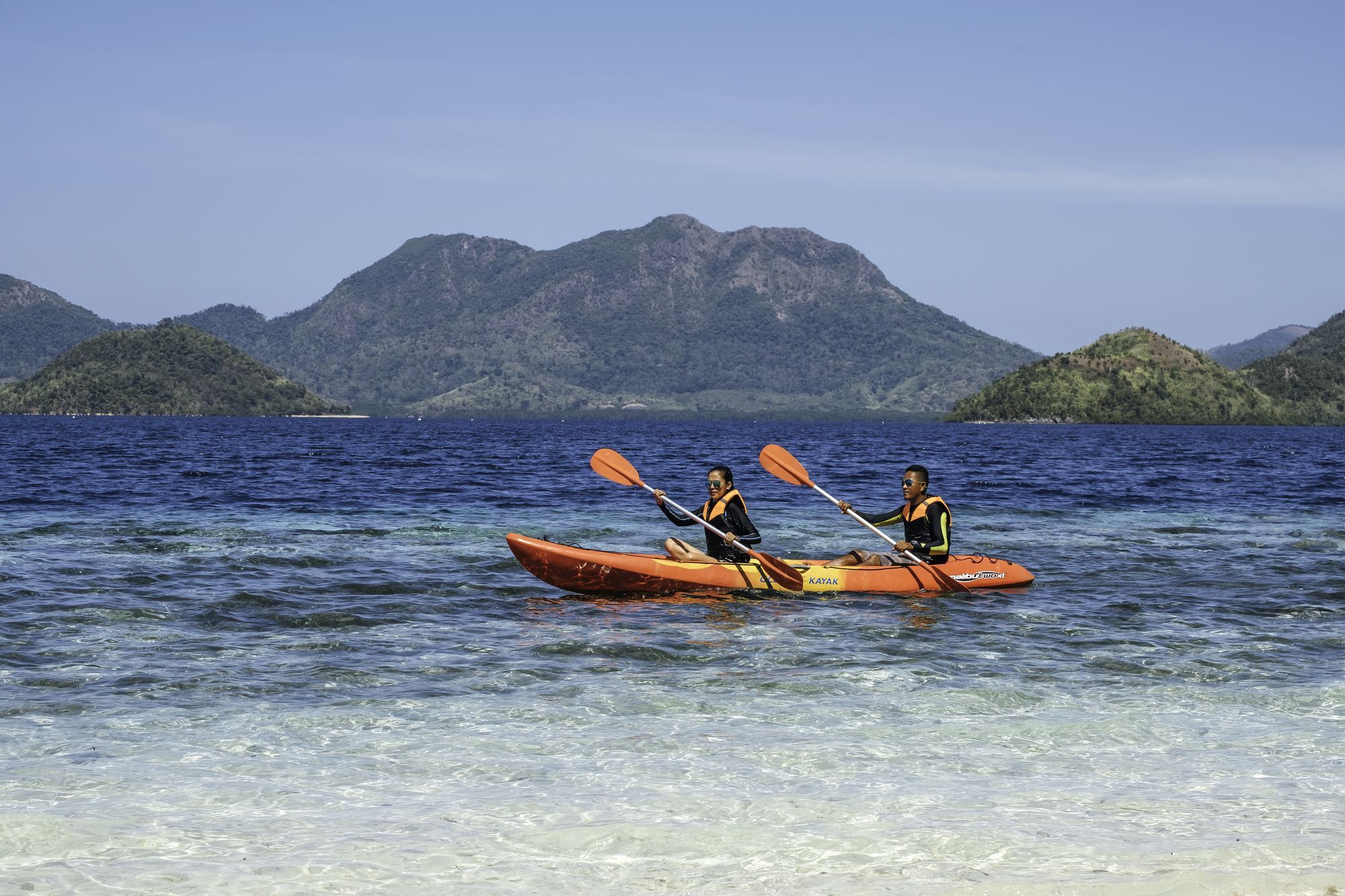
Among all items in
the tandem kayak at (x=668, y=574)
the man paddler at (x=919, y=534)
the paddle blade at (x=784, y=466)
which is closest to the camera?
the tandem kayak at (x=668, y=574)

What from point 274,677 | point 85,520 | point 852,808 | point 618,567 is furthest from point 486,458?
point 852,808

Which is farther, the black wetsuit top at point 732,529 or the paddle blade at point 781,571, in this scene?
the black wetsuit top at point 732,529

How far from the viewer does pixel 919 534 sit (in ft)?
55.6

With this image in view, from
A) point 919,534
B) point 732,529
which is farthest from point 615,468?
point 919,534

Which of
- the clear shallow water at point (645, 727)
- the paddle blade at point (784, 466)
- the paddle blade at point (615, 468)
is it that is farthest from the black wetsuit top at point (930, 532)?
the paddle blade at point (615, 468)

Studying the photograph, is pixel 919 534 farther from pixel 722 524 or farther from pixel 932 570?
pixel 722 524

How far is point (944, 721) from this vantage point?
9492 mm

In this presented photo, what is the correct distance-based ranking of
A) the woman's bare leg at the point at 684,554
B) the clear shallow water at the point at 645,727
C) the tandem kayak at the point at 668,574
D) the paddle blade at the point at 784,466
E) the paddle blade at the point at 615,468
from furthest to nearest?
the paddle blade at the point at 784,466 → the paddle blade at the point at 615,468 → the woman's bare leg at the point at 684,554 → the tandem kayak at the point at 668,574 → the clear shallow water at the point at 645,727

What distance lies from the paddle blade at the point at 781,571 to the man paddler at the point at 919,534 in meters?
0.52

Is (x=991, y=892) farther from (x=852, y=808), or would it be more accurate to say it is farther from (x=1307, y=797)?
(x=1307, y=797)

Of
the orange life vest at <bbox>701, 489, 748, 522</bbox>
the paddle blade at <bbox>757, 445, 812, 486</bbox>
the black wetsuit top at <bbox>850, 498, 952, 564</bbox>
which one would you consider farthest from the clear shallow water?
the paddle blade at <bbox>757, 445, 812, 486</bbox>

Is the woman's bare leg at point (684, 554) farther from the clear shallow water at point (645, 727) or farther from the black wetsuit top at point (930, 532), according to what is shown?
the black wetsuit top at point (930, 532)

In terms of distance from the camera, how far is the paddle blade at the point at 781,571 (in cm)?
1606

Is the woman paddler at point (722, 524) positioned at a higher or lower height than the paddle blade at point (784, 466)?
lower
